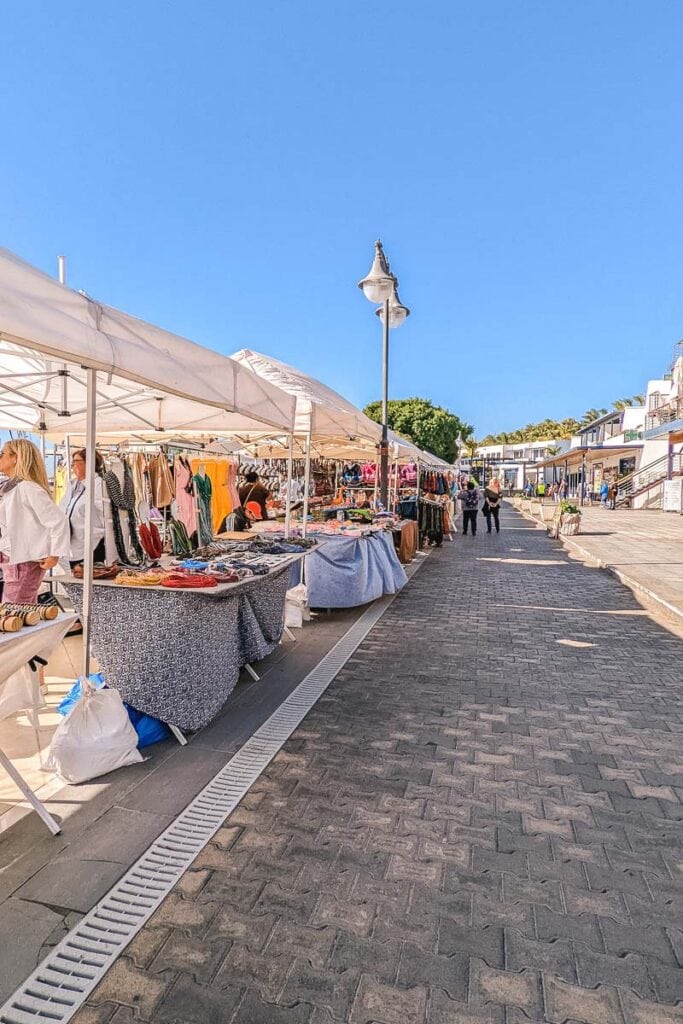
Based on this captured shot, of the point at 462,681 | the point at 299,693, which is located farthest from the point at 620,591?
the point at 299,693

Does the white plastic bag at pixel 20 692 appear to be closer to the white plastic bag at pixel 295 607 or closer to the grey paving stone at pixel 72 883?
the grey paving stone at pixel 72 883

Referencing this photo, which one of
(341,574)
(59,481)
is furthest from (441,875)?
(59,481)

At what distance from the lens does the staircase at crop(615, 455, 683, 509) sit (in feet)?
106

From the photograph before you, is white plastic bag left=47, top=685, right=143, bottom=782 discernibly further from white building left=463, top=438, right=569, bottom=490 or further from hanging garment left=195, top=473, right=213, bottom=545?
white building left=463, top=438, right=569, bottom=490

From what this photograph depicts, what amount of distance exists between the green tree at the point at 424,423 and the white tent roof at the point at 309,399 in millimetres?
38671

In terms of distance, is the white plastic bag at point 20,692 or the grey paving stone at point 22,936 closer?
the grey paving stone at point 22,936

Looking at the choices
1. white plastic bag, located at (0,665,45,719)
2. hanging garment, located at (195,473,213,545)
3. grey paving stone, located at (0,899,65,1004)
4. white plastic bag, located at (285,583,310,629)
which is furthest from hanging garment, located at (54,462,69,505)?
grey paving stone, located at (0,899,65,1004)

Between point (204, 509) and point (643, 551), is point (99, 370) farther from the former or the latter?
point (643, 551)

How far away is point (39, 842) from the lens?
259 cm

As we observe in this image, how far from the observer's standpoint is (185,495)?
19.3ft

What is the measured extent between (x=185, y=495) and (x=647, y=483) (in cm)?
3387

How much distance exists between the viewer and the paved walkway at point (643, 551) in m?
8.98

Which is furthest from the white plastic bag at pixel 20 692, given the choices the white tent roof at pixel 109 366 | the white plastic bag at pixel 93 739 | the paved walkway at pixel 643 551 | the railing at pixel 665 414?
the railing at pixel 665 414

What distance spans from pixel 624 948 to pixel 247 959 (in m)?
1.32
